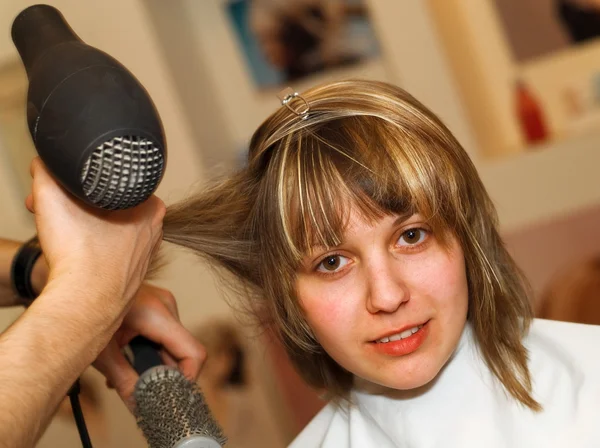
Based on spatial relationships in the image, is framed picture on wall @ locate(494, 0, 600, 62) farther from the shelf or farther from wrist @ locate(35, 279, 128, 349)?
wrist @ locate(35, 279, 128, 349)

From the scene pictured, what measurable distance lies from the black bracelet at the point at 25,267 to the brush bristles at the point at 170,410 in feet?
0.96

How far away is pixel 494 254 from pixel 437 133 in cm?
23

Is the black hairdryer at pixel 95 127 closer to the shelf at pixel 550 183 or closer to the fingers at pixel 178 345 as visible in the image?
the fingers at pixel 178 345

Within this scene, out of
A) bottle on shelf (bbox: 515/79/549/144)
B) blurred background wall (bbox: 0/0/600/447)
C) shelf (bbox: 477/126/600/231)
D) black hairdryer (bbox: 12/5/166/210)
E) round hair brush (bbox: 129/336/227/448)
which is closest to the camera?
black hairdryer (bbox: 12/5/166/210)

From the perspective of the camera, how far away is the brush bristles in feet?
3.12

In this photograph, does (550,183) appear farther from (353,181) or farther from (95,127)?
(95,127)

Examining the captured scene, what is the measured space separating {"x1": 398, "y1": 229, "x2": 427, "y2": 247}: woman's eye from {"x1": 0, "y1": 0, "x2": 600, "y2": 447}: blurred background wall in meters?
1.56

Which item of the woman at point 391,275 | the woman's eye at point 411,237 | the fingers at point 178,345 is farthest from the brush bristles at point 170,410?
the woman's eye at point 411,237

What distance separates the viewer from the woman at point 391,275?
1122 mm

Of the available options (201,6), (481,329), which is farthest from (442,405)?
(201,6)

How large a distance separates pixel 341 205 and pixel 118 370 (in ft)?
1.37

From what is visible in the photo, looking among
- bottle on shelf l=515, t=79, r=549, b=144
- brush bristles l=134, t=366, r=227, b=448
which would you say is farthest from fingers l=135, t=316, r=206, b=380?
bottle on shelf l=515, t=79, r=549, b=144

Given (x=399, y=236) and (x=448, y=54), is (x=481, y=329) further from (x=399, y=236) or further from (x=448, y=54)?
(x=448, y=54)

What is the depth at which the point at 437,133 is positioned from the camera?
118cm
